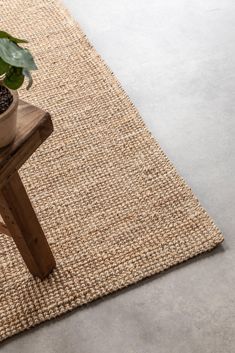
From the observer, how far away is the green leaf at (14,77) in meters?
0.71

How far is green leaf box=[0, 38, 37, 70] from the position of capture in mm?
666

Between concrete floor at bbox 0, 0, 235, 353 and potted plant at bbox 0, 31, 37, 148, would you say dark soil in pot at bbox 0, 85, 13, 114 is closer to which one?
potted plant at bbox 0, 31, 37, 148

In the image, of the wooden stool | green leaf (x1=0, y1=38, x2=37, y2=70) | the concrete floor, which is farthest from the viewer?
the concrete floor

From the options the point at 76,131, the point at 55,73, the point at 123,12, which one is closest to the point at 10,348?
the point at 76,131

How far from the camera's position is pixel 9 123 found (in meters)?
0.75

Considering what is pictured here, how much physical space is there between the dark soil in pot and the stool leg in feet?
0.51

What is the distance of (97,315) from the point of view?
3.73 ft

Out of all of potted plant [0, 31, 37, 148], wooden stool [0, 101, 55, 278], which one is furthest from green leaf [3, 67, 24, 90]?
wooden stool [0, 101, 55, 278]

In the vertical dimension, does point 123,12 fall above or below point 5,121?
below

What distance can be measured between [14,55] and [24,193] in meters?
0.33

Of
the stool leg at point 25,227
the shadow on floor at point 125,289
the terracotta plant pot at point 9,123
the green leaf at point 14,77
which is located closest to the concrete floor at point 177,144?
the shadow on floor at point 125,289

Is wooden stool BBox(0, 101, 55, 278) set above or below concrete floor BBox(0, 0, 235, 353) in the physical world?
above

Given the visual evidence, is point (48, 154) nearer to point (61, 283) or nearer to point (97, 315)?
point (61, 283)

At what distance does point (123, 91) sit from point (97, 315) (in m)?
0.83
